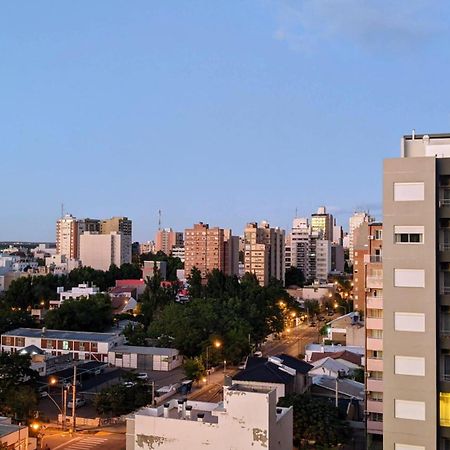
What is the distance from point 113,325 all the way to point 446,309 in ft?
107

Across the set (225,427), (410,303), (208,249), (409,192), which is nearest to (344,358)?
(225,427)

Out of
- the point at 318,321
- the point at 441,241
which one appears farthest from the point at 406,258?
the point at 318,321

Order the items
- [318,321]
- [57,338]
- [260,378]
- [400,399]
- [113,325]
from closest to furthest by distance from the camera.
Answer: [400,399] < [260,378] < [57,338] < [113,325] < [318,321]

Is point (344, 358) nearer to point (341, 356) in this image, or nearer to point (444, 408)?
point (341, 356)

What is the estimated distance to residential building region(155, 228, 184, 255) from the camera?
115 meters

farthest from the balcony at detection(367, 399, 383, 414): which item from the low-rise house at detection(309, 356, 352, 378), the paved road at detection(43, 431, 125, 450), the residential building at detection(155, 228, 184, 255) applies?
the residential building at detection(155, 228, 184, 255)

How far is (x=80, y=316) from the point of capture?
35438 mm

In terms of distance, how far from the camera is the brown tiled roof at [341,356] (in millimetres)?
26641

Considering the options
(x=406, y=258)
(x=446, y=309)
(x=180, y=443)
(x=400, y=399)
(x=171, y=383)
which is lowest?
(x=171, y=383)

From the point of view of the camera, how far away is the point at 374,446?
15734 millimetres

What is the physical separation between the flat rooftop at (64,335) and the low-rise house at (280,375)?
11.9 metres

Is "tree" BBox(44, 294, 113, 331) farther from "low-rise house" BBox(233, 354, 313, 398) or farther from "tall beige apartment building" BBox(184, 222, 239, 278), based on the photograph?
"tall beige apartment building" BBox(184, 222, 239, 278)

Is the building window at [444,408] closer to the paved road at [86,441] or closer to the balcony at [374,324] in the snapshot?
the balcony at [374,324]

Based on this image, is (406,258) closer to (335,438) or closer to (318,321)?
(335,438)
